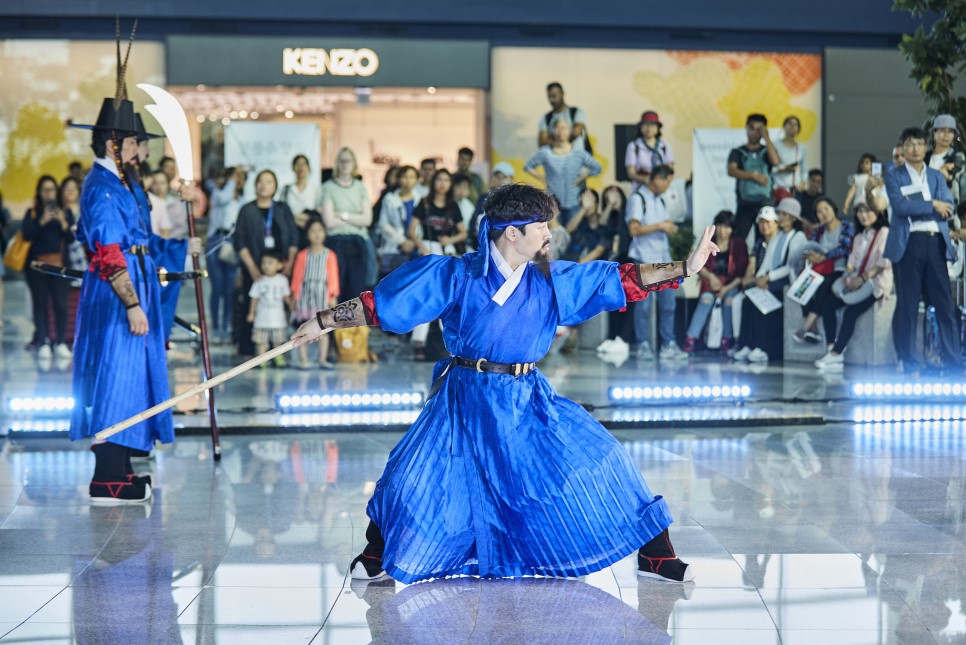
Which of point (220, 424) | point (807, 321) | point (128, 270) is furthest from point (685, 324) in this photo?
point (128, 270)

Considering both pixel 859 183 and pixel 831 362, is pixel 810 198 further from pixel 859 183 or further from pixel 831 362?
pixel 831 362

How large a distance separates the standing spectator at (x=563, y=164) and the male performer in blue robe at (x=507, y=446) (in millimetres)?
7706

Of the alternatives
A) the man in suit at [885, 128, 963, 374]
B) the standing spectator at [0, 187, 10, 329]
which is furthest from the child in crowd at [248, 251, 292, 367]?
the man in suit at [885, 128, 963, 374]

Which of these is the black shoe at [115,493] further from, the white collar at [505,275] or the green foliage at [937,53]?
the green foliage at [937,53]

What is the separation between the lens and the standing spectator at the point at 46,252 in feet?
40.6

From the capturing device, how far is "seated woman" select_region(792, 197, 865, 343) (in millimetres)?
11578

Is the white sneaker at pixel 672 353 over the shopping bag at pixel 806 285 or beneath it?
beneath

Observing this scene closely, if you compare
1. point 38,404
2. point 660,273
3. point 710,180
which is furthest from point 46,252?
point 660,273

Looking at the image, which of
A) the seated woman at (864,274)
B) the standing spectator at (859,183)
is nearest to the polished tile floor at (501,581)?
the seated woman at (864,274)

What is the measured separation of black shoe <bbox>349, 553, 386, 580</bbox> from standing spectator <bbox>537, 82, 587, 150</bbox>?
26.8 feet

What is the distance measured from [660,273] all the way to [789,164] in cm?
869

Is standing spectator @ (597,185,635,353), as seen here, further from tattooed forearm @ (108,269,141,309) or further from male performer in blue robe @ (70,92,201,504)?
tattooed forearm @ (108,269,141,309)

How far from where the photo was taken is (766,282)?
39.3 ft

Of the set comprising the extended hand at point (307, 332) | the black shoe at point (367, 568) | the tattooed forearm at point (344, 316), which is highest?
the tattooed forearm at point (344, 316)
